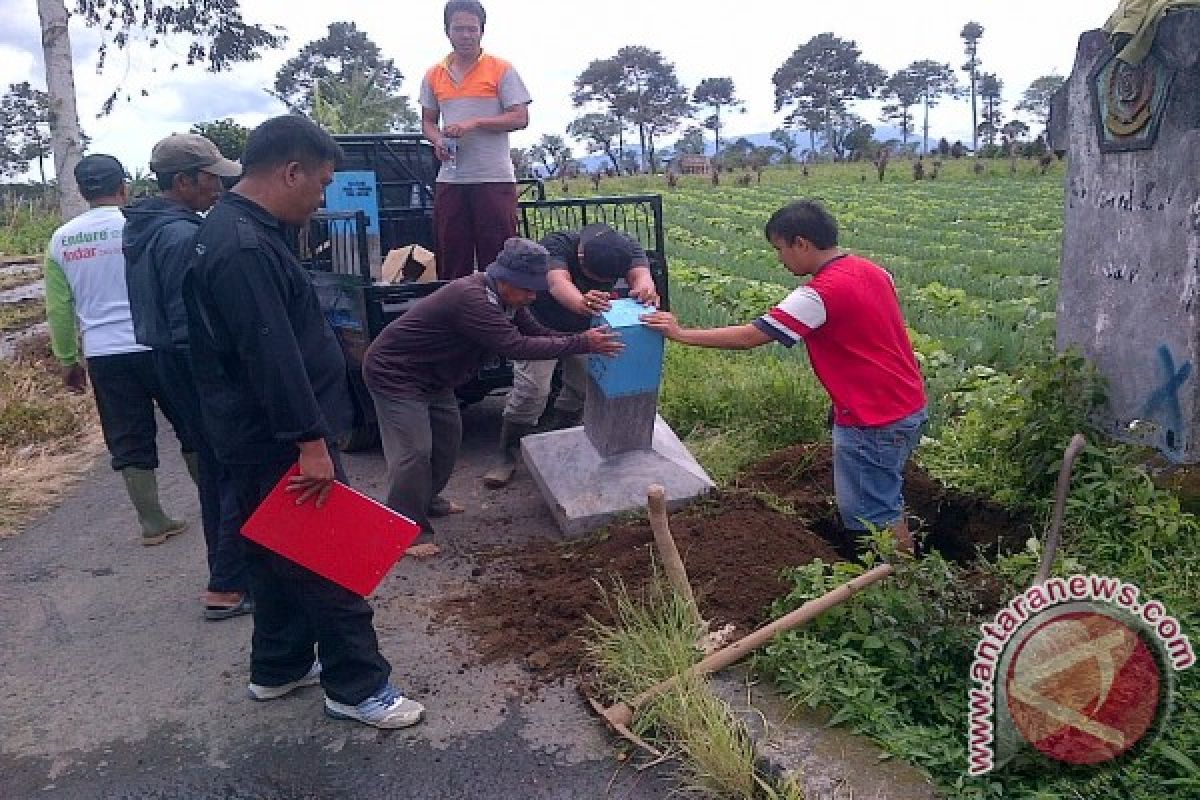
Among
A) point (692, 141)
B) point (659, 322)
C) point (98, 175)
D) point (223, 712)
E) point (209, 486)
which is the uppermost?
point (692, 141)

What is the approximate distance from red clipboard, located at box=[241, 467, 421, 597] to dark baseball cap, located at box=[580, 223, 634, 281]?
7.26 feet

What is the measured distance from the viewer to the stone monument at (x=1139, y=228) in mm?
3705

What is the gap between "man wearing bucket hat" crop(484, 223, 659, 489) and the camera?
493cm

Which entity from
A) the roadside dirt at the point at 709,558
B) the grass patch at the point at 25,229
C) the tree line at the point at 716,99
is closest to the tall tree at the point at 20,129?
the tree line at the point at 716,99

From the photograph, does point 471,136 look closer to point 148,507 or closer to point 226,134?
point 148,507

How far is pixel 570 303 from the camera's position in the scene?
482 cm

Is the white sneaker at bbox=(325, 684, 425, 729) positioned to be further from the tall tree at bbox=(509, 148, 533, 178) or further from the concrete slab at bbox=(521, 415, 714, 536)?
the tall tree at bbox=(509, 148, 533, 178)

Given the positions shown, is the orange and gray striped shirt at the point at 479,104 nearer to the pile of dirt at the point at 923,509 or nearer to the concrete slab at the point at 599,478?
the concrete slab at the point at 599,478

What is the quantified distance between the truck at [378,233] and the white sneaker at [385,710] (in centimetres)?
211

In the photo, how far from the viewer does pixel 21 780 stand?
3.17m

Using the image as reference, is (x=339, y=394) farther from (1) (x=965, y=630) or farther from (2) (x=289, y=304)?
(1) (x=965, y=630)

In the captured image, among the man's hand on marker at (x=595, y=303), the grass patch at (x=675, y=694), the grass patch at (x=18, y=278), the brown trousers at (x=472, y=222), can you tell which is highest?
the brown trousers at (x=472, y=222)

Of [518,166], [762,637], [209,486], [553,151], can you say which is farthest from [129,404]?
[553,151]

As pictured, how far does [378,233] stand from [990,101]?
87.3 m
